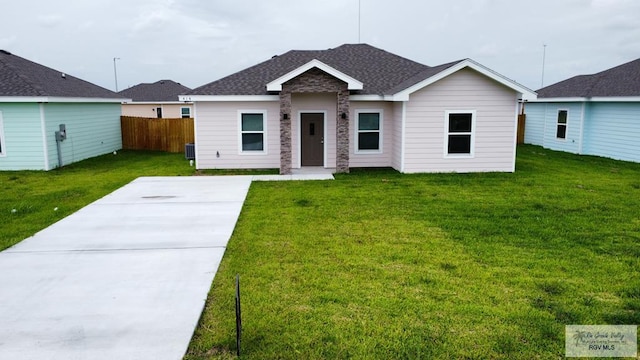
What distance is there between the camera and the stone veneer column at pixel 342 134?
15.5 m

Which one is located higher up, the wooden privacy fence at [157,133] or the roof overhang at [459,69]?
the roof overhang at [459,69]

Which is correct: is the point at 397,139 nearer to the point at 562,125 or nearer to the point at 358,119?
the point at 358,119

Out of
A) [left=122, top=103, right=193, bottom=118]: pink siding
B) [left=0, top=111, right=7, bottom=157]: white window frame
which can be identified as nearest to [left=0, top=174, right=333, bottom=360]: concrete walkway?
[left=0, top=111, right=7, bottom=157]: white window frame

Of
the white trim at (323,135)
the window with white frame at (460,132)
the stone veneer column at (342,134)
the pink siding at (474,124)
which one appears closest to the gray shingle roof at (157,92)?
the white trim at (323,135)

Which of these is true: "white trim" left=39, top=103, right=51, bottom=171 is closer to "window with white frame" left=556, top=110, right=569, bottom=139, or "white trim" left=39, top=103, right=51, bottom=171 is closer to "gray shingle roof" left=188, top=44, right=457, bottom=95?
"gray shingle roof" left=188, top=44, right=457, bottom=95

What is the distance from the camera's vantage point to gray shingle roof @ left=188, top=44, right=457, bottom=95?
53.8ft

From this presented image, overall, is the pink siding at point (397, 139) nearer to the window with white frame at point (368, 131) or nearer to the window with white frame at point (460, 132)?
the window with white frame at point (368, 131)

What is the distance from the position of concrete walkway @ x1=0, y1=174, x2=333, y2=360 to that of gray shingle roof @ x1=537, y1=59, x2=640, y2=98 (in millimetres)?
16879

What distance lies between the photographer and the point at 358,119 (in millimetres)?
16859

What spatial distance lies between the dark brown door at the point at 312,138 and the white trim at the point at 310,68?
1.87m

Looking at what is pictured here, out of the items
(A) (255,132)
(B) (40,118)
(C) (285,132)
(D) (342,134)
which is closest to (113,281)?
(C) (285,132)

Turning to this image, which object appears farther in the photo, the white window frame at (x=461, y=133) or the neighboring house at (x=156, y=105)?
the neighboring house at (x=156, y=105)

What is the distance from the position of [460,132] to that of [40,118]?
14571 mm

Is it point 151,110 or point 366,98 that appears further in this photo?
point 151,110
